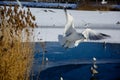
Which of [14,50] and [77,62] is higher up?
[14,50]

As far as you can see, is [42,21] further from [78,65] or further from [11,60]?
[11,60]

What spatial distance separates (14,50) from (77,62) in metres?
2.56

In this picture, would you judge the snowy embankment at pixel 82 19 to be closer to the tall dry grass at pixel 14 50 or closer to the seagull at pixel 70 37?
the seagull at pixel 70 37

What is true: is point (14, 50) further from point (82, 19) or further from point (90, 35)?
point (82, 19)

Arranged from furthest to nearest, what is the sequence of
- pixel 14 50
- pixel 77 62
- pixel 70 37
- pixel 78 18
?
pixel 78 18
pixel 77 62
pixel 70 37
pixel 14 50

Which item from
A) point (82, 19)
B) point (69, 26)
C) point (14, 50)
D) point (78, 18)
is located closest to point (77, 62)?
point (69, 26)

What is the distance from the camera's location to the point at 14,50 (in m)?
3.56

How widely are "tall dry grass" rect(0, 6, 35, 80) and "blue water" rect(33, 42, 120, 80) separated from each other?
34 cm

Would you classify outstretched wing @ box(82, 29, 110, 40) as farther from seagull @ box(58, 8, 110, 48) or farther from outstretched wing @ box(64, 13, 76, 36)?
outstretched wing @ box(64, 13, 76, 36)

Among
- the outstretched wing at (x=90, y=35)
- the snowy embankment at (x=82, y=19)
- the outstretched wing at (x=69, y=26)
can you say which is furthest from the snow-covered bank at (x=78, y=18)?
the outstretched wing at (x=69, y=26)

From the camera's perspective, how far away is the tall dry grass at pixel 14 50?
3.38m

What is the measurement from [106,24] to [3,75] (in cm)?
985

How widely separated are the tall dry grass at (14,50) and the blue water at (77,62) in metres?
0.34

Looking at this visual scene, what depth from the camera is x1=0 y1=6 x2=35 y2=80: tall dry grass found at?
11.1ft
